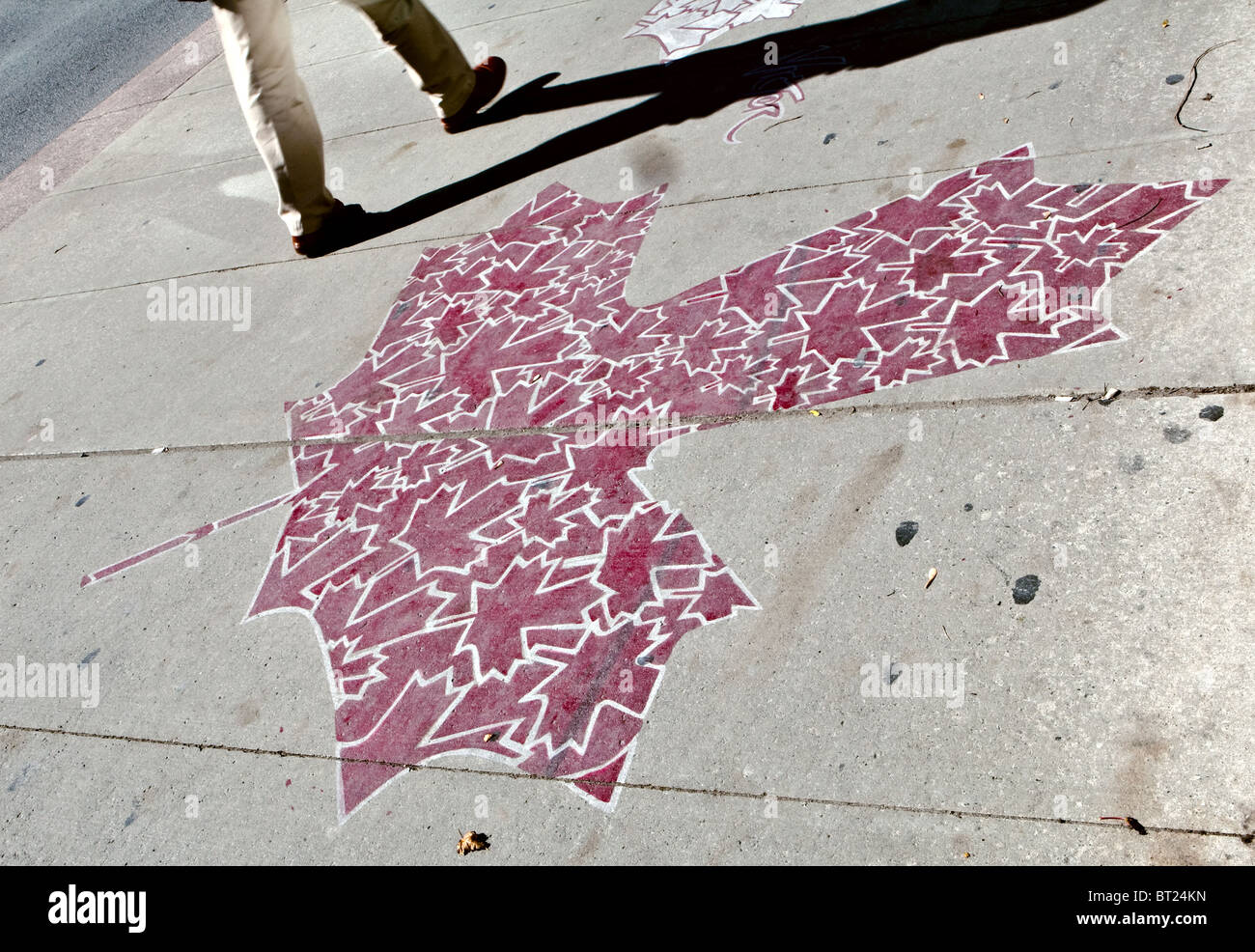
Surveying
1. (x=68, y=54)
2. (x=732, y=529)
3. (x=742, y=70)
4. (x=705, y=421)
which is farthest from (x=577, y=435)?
(x=68, y=54)

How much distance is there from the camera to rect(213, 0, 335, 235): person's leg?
4.27 m

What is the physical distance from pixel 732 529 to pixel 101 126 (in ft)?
21.5

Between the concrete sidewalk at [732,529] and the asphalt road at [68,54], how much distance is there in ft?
13.3

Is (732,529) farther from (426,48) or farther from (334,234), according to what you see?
(426,48)

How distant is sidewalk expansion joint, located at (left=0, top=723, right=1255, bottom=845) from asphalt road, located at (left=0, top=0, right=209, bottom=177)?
5.93 metres

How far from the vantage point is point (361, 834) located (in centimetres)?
240

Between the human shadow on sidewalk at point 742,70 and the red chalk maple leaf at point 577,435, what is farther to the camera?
the human shadow on sidewalk at point 742,70

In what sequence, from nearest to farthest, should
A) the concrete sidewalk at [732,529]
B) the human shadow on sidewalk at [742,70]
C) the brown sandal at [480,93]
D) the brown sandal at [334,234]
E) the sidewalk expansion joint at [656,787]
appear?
the sidewalk expansion joint at [656,787], the concrete sidewalk at [732,529], the human shadow on sidewalk at [742,70], the brown sandal at [334,234], the brown sandal at [480,93]

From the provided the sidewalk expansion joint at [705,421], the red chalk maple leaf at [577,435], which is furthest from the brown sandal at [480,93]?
the sidewalk expansion joint at [705,421]

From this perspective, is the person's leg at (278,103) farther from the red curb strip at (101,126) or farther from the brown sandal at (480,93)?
the red curb strip at (101,126)

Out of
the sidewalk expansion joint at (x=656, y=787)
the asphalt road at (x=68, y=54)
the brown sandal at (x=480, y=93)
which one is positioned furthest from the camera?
the asphalt road at (x=68, y=54)

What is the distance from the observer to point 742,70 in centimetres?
490

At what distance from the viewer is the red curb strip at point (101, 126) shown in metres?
6.69
